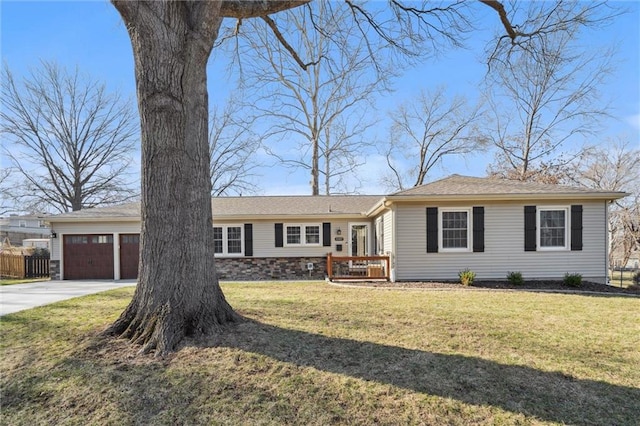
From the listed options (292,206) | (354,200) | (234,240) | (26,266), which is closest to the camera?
(234,240)

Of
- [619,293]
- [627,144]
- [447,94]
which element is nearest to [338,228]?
[619,293]

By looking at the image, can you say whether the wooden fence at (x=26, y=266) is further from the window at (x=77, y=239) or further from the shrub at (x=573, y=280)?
the shrub at (x=573, y=280)

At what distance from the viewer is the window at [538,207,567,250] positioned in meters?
10.6

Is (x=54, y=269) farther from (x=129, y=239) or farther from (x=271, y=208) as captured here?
(x=271, y=208)

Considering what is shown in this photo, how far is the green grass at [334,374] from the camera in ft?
9.34

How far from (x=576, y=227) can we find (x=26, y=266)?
70.6ft

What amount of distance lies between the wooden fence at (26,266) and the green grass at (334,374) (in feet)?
41.5

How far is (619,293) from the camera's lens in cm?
899

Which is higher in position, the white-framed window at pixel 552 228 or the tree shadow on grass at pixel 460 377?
the white-framed window at pixel 552 228

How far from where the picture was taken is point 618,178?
19875 mm

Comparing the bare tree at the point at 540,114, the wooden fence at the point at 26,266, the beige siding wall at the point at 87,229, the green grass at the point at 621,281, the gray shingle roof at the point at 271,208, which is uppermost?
the bare tree at the point at 540,114

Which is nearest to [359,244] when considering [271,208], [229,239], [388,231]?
[271,208]

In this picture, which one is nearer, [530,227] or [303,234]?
[530,227]

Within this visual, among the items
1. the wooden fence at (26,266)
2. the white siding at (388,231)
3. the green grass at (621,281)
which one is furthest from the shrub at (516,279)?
the wooden fence at (26,266)
